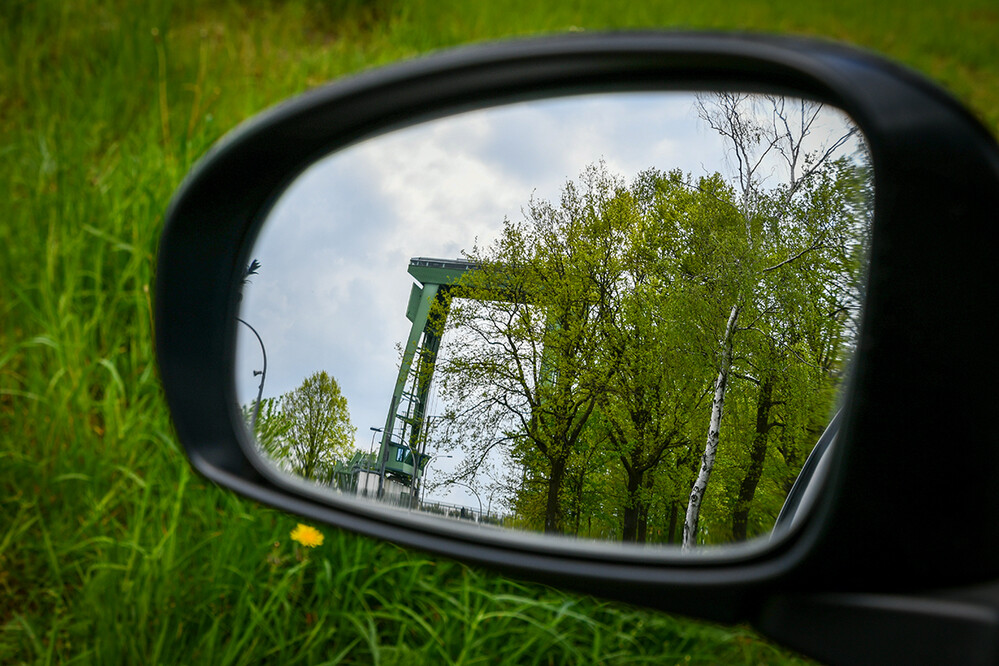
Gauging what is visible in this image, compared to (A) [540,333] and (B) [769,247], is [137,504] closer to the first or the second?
(A) [540,333]

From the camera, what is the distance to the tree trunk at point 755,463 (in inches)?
25.3

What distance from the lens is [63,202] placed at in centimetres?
298

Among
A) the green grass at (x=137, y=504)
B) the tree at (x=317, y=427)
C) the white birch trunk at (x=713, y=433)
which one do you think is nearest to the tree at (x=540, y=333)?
the white birch trunk at (x=713, y=433)

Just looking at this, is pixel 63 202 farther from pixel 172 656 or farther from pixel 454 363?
pixel 454 363

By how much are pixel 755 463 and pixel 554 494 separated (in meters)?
0.21

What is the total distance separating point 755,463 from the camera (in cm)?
65

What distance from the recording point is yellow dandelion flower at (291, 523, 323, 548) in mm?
1962

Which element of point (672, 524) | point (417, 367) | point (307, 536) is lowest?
point (307, 536)

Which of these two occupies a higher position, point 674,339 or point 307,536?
point 674,339

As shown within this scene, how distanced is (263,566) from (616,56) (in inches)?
69.2

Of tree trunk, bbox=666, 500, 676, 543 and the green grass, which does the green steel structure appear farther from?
the green grass

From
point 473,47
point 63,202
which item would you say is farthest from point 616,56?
point 63,202

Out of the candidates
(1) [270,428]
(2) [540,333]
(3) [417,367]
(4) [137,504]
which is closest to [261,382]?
(1) [270,428]

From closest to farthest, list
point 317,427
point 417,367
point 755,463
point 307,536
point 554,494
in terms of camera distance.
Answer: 1. point 755,463
2. point 554,494
3. point 417,367
4. point 317,427
5. point 307,536
